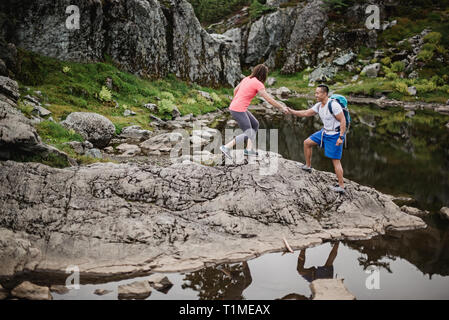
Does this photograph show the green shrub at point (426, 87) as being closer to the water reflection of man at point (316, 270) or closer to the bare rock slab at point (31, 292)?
the water reflection of man at point (316, 270)

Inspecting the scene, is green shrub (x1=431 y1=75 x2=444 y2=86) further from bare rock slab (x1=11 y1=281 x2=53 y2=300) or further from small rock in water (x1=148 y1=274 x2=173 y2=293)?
bare rock slab (x1=11 y1=281 x2=53 y2=300)

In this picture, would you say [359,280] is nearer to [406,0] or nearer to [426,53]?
[426,53]

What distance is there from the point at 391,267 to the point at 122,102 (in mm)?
16475

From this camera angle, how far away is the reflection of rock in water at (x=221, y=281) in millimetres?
5129

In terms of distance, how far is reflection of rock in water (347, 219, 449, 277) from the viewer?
20.1 ft

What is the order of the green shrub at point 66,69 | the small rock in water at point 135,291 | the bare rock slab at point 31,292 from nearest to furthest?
the bare rock slab at point 31,292 → the small rock in water at point 135,291 → the green shrub at point 66,69

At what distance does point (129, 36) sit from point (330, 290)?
76.1 feet

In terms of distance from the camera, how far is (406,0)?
183 feet

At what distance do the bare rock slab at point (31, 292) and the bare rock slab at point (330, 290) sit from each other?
172 inches

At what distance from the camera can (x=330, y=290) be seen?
5105mm

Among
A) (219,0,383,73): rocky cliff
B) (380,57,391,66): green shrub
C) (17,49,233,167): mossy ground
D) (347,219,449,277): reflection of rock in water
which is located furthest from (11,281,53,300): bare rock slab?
(219,0,383,73): rocky cliff

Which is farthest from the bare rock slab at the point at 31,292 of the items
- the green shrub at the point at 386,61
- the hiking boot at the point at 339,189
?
the green shrub at the point at 386,61

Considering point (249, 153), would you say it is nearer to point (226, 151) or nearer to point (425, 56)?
point (226, 151)
